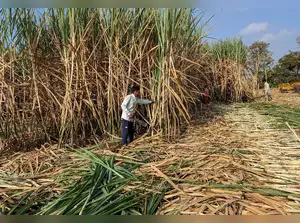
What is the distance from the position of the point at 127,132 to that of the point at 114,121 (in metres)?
0.48

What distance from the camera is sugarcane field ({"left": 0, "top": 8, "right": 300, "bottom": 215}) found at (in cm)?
196

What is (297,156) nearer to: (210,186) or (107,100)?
(210,186)

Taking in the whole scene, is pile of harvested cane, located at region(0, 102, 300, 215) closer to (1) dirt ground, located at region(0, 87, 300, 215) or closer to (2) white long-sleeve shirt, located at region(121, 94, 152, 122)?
(1) dirt ground, located at region(0, 87, 300, 215)

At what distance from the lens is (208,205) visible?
1.55 m

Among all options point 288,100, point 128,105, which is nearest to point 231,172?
point 128,105

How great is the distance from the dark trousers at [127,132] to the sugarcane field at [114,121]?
20mm

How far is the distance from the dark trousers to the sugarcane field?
20mm

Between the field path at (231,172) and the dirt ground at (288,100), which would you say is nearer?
the field path at (231,172)

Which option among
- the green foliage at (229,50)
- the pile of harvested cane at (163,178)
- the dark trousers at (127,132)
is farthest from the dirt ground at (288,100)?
the dark trousers at (127,132)

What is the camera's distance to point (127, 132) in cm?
302

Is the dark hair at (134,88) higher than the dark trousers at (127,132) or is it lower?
higher

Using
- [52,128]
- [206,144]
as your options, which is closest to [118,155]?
[206,144]

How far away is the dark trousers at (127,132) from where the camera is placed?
302cm

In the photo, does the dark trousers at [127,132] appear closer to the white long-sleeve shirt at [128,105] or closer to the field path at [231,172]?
the white long-sleeve shirt at [128,105]
